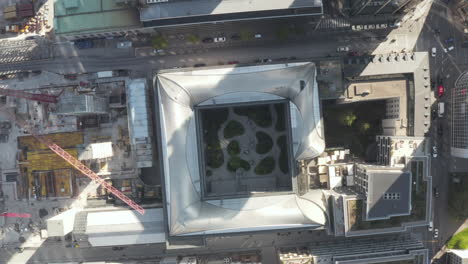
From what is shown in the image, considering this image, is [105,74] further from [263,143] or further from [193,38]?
[263,143]

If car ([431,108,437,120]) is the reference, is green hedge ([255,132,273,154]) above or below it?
below

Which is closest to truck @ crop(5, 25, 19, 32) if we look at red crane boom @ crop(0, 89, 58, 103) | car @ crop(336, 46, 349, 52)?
red crane boom @ crop(0, 89, 58, 103)

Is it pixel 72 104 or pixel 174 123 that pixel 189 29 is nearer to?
pixel 174 123

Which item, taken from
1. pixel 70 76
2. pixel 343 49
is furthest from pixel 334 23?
pixel 70 76

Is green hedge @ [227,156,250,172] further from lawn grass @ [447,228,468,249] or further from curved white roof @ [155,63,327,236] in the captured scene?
lawn grass @ [447,228,468,249]

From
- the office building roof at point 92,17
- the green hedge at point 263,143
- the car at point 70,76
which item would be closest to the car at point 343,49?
the green hedge at point 263,143
